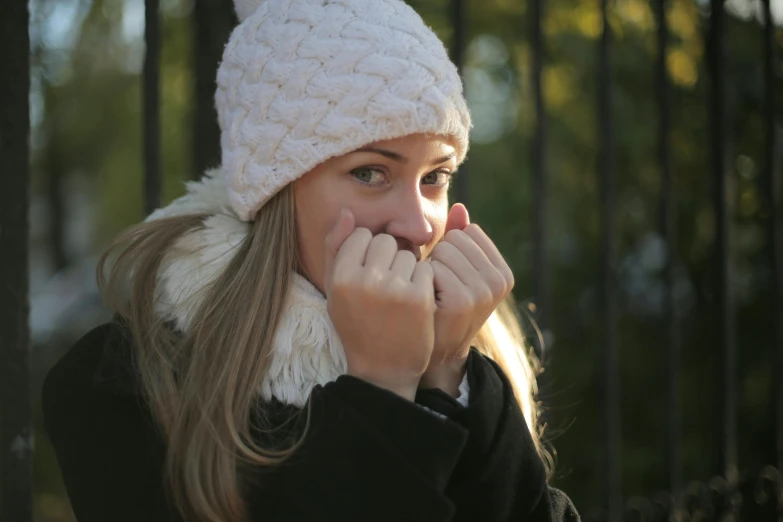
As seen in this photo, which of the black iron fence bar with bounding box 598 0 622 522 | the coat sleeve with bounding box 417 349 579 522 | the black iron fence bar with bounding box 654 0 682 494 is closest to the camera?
the coat sleeve with bounding box 417 349 579 522

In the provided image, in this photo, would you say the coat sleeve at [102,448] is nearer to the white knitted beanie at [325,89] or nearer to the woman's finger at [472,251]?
the white knitted beanie at [325,89]

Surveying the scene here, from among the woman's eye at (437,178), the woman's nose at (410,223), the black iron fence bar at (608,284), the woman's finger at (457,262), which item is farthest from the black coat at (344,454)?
the black iron fence bar at (608,284)

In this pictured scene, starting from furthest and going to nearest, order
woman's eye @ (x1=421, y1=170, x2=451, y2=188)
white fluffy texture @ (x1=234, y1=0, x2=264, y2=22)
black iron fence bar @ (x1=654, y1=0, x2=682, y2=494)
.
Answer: black iron fence bar @ (x1=654, y1=0, x2=682, y2=494), white fluffy texture @ (x1=234, y1=0, x2=264, y2=22), woman's eye @ (x1=421, y1=170, x2=451, y2=188)

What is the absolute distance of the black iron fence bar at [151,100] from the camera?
2078 mm

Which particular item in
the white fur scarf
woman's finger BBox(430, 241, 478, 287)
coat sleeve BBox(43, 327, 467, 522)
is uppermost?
woman's finger BBox(430, 241, 478, 287)

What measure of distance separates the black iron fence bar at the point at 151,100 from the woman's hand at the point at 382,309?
2.36ft

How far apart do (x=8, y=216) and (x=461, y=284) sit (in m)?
1.10

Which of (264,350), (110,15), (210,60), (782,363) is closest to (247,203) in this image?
(264,350)

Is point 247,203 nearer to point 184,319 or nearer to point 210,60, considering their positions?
point 184,319

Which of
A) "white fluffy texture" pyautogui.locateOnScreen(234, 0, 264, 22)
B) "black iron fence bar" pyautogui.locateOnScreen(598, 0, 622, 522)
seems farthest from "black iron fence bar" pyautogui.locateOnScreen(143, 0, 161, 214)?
"black iron fence bar" pyautogui.locateOnScreen(598, 0, 622, 522)

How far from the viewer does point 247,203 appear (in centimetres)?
186

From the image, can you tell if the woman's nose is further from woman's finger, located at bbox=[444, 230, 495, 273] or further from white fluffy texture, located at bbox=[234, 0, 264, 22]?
white fluffy texture, located at bbox=[234, 0, 264, 22]

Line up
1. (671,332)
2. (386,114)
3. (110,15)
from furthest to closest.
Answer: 1. (110,15)
2. (671,332)
3. (386,114)

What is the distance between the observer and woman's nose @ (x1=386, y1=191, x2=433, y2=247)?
1759 mm
